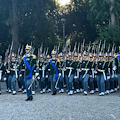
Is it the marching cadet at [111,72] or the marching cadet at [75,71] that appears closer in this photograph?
the marching cadet at [111,72]

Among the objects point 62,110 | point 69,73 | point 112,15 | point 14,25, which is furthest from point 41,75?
point 14,25

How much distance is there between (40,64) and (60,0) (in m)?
18.0

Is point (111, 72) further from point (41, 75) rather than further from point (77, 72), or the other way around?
point (41, 75)

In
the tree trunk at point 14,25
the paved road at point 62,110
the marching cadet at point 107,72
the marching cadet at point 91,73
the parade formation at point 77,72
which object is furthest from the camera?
the tree trunk at point 14,25

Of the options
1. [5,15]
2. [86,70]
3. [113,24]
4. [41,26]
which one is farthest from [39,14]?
[86,70]

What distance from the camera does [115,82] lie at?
12.8 metres

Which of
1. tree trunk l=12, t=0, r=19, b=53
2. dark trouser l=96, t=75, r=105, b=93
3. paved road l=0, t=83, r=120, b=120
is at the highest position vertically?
tree trunk l=12, t=0, r=19, b=53

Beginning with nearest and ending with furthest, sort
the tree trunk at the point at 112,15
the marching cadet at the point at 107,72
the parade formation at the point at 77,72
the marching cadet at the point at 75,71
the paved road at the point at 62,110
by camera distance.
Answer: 1. the paved road at the point at 62,110
2. the parade formation at the point at 77,72
3. the marching cadet at the point at 107,72
4. the marching cadet at the point at 75,71
5. the tree trunk at the point at 112,15

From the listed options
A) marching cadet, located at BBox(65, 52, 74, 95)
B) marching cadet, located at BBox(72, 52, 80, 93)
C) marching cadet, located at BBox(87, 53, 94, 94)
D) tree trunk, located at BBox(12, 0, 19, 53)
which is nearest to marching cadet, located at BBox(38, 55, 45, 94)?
marching cadet, located at BBox(65, 52, 74, 95)

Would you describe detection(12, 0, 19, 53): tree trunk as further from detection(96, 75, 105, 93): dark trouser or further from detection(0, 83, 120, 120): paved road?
detection(0, 83, 120, 120): paved road

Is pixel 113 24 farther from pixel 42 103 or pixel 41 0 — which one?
pixel 42 103

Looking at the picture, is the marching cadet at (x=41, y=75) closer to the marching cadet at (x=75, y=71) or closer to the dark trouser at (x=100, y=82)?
the marching cadet at (x=75, y=71)

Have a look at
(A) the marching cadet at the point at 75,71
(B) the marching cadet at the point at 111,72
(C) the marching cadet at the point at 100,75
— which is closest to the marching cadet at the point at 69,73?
(A) the marching cadet at the point at 75,71

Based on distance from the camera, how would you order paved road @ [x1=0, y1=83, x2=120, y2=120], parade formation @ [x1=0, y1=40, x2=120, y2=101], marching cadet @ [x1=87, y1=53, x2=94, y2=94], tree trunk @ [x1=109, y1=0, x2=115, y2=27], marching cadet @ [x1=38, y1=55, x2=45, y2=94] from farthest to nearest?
tree trunk @ [x1=109, y1=0, x2=115, y2=27] < marching cadet @ [x1=38, y1=55, x2=45, y2=94] < marching cadet @ [x1=87, y1=53, x2=94, y2=94] < parade formation @ [x1=0, y1=40, x2=120, y2=101] < paved road @ [x1=0, y1=83, x2=120, y2=120]
